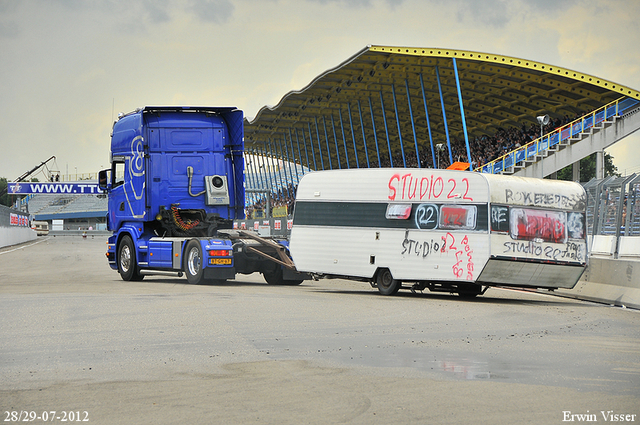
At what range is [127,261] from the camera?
73.1 feet

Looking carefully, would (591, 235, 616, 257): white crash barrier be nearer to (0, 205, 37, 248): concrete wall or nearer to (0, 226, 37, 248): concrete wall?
(0, 205, 37, 248): concrete wall

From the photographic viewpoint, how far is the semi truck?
21.2 m

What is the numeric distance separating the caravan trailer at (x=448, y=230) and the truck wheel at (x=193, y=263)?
118 inches

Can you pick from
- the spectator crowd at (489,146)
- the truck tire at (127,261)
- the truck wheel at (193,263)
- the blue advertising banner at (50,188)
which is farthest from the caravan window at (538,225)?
the blue advertising banner at (50,188)

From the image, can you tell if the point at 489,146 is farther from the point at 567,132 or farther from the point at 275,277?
the point at 275,277

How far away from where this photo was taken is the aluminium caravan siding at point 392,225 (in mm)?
16656

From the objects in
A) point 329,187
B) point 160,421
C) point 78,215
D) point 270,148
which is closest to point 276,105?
point 270,148

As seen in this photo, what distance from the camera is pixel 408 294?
18703 millimetres

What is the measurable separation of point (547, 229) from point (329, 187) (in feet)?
16.3

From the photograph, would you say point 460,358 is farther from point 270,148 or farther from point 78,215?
point 78,215

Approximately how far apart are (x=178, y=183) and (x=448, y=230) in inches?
308

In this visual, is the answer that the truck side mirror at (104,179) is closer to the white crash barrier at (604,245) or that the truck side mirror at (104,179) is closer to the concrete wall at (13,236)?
the white crash barrier at (604,245)

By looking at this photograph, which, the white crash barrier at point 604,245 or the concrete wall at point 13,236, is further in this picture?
the concrete wall at point 13,236

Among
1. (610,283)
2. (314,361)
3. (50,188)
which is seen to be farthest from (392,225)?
(50,188)
